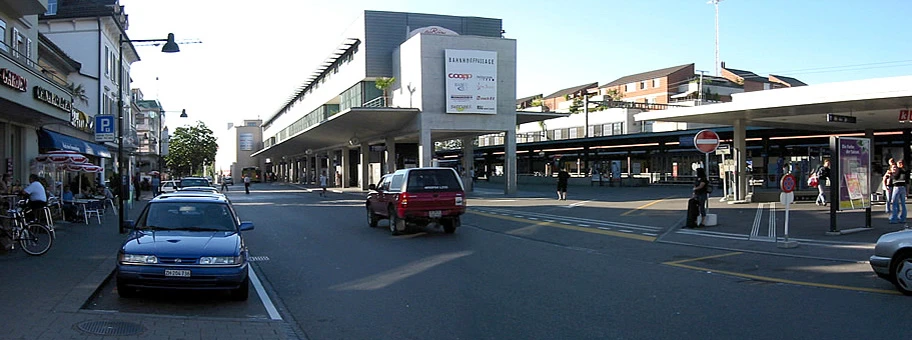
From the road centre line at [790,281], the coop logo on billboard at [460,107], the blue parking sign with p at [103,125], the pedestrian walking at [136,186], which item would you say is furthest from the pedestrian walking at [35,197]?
the coop logo on billboard at [460,107]

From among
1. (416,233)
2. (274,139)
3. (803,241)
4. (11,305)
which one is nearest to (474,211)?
(416,233)

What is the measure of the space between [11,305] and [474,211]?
19.2m

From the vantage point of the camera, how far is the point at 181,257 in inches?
322

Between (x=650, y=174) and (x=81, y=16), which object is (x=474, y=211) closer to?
(x=81, y=16)

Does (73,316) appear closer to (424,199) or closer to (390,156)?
(424,199)

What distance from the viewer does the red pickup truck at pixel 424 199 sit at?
17031 millimetres

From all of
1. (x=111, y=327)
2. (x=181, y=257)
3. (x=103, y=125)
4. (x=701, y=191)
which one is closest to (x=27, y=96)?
(x=103, y=125)

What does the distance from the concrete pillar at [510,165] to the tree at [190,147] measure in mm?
51908

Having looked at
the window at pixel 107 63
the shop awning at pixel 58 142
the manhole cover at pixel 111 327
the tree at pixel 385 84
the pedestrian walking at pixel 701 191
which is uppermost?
the window at pixel 107 63

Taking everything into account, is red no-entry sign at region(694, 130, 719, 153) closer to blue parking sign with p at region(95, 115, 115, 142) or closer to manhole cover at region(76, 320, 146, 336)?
manhole cover at region(76, 320, 146, 336)

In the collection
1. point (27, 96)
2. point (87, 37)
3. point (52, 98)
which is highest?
point (87, 37)

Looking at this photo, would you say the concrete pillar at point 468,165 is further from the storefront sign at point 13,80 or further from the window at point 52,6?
the storefront sign at point 13,80

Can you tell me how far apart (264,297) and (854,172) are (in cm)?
1342

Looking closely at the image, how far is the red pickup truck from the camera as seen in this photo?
17.0 metres
